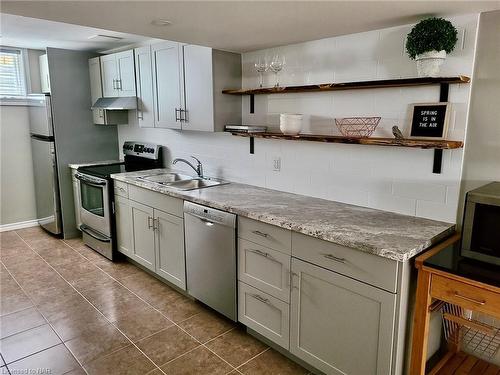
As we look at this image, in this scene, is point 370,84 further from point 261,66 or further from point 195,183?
point 195,183

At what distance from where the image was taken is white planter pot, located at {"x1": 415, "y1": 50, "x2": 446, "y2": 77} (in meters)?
1.95

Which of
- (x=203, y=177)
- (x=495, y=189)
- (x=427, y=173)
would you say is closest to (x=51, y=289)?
A: (x=203, y=177)

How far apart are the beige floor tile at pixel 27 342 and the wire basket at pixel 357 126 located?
240 cm

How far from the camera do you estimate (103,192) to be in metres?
3.85

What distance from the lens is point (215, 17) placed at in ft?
6.91

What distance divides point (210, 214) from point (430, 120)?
1.52 metres

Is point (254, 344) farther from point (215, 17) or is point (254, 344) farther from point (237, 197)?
point (215, 17)

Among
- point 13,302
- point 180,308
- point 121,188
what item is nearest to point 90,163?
point 121,188

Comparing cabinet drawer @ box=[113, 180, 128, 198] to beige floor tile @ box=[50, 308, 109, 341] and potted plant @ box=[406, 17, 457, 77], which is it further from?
potted plant @ box=[406, 17, 457, 77]

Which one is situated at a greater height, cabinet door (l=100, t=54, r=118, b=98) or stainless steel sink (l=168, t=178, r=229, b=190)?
cabinet door (l=100, t=54, r=118, b=98)

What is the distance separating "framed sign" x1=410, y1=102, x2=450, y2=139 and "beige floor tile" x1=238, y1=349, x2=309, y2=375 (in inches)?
61.4

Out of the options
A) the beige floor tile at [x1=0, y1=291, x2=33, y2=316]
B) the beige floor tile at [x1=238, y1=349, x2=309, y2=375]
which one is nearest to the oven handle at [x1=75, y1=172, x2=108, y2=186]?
the beige floor tile at [x1=0, y1=291, x2=33, y2=316]

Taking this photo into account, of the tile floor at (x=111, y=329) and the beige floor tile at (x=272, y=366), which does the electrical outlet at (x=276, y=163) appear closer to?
the tile floor at (x=111, y=329)

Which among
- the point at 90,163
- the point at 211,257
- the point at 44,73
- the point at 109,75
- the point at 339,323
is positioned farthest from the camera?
the point at 90,163
